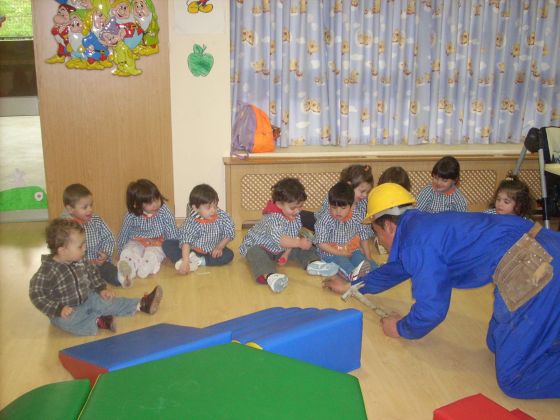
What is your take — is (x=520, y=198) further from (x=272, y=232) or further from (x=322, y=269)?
(x=272, y=232)

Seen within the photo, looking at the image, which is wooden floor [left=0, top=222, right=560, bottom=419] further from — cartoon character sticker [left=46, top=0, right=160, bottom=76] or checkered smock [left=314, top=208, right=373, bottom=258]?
cartoon character sticker [left=46, top=0, right=160, bottom=76]

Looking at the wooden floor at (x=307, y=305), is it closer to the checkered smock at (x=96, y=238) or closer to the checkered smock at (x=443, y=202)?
the checkered smock at (x=96, y=238)

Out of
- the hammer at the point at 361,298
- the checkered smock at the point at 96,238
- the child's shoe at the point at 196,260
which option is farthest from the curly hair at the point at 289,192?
the checkered smock at the point at 96,238

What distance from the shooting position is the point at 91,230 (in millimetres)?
3705

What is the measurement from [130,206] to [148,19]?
137cm

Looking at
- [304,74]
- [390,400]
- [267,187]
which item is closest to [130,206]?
[267,187]

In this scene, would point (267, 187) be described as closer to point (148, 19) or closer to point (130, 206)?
point (130, 206)

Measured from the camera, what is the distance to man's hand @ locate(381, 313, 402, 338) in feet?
9.51

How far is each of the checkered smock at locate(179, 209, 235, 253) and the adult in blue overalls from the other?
1431mm

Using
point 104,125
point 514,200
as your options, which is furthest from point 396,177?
point 104,125

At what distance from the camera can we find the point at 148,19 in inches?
166

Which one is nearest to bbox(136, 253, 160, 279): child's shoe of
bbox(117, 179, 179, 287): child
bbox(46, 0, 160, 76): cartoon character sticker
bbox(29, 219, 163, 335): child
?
bbox(117, 179, 179, 287): child

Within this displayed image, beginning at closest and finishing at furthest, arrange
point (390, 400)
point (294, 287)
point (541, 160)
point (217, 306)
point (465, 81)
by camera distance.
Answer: point (390, 400), point (217, 306), point (294, 287), point (541, 160), point (465, 81)

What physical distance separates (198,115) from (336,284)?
5.95 ft
